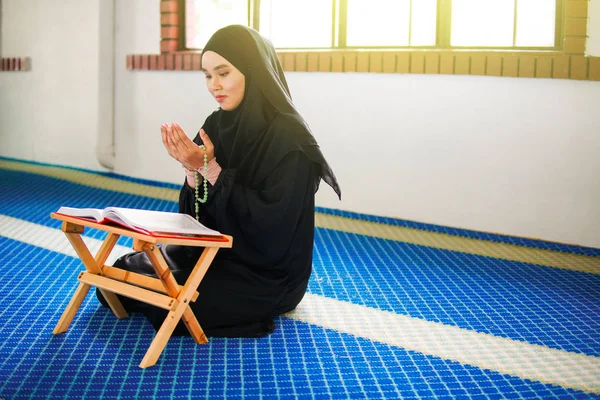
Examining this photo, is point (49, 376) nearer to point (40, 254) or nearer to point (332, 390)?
point (332, 390)

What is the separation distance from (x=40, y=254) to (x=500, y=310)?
95.0 inches

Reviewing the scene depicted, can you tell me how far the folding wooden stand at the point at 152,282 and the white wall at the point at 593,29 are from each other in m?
3.00

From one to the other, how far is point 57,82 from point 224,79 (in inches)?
202

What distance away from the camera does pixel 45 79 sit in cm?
732

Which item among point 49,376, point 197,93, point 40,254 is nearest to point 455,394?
point 49,376

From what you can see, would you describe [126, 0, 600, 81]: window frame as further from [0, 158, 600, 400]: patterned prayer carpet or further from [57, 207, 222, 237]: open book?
[57, 207, 222, 237]: open book

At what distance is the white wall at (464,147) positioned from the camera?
4.30 metres

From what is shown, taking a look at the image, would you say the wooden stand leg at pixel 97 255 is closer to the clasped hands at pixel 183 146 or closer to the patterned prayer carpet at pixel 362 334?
the patterned prayer carpet at pixel 362 334

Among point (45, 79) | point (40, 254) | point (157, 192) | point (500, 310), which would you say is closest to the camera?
point (500, 310)

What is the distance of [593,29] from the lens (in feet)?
13.8

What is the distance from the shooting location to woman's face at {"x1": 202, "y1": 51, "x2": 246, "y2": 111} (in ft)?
8.61

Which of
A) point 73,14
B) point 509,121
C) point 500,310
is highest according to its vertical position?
point 73,14

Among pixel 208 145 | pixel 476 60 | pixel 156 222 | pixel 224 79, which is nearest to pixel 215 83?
pixel 224 79

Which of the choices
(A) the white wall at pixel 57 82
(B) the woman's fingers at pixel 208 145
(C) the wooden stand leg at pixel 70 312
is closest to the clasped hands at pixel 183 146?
(B) the woman's fingers at pixel 208 145
